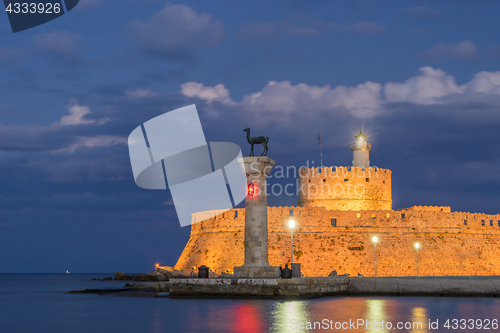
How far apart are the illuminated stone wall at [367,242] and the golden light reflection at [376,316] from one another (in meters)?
15.8

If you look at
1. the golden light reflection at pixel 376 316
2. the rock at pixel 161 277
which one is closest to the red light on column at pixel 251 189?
the golden light reflection at pixel 376 316

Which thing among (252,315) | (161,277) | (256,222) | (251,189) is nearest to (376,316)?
(252,315)

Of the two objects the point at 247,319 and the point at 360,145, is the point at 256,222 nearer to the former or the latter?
the point at 247,319

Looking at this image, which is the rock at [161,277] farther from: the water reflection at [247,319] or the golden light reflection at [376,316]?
the golden light reflection at [376,316]

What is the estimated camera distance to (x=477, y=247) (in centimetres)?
4094

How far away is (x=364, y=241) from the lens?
3959cm

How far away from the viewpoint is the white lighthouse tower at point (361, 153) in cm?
4669

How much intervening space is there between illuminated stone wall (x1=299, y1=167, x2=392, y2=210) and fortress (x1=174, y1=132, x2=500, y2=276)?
13.1 feet

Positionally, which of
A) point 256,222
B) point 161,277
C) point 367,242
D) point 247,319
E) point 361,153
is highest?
point 361,153

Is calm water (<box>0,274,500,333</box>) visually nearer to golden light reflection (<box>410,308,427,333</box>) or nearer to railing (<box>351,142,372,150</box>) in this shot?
golden light reflection (<box>410,308,427,333</box>)

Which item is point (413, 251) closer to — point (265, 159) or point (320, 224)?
point (320, 224)

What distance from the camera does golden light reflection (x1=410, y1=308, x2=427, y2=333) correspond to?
53.2 feet

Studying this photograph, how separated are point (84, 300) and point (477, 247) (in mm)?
28010

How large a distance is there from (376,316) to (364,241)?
21.7 meters
